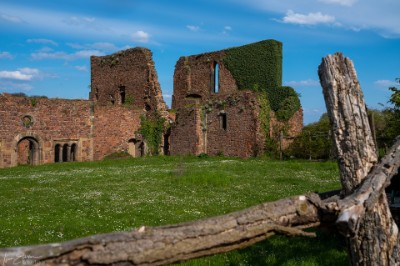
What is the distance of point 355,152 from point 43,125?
1017 inches

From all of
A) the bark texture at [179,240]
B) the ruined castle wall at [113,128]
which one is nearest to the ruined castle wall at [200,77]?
the ruined castle wall at [113,128]

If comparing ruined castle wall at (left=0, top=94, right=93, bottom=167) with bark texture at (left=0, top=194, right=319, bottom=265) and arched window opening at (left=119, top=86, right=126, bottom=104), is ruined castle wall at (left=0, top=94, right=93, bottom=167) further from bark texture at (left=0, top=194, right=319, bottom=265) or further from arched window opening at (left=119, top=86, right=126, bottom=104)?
bark texture at (left=0, top=194, right=319, bottom=265)

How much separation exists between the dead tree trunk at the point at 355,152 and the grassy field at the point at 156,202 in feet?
7.58

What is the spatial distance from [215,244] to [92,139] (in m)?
27.4

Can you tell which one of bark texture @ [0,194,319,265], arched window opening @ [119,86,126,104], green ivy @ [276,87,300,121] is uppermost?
arched window opening @ [119,86,126,104]

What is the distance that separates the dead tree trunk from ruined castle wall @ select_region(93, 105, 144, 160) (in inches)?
1061

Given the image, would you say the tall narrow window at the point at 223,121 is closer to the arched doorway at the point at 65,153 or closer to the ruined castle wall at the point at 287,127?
the ruined castle wall at the point at 287,127

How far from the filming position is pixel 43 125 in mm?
26969

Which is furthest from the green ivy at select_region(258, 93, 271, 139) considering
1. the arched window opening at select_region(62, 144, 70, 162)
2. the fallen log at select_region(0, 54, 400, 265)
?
the fallen log at select_region(0, 54, 400, 265)

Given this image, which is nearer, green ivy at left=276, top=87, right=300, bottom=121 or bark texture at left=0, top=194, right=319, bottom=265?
bark texture at left=0, top=194, right=319, bottom=265

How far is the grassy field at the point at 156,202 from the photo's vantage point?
6707 millimetres

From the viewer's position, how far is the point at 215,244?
2.97m

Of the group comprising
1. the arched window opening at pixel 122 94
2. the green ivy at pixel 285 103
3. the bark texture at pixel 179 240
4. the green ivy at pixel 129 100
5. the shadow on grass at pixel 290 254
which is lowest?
the shadow on grass at pixel 290 254

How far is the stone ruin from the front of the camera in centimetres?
2625
